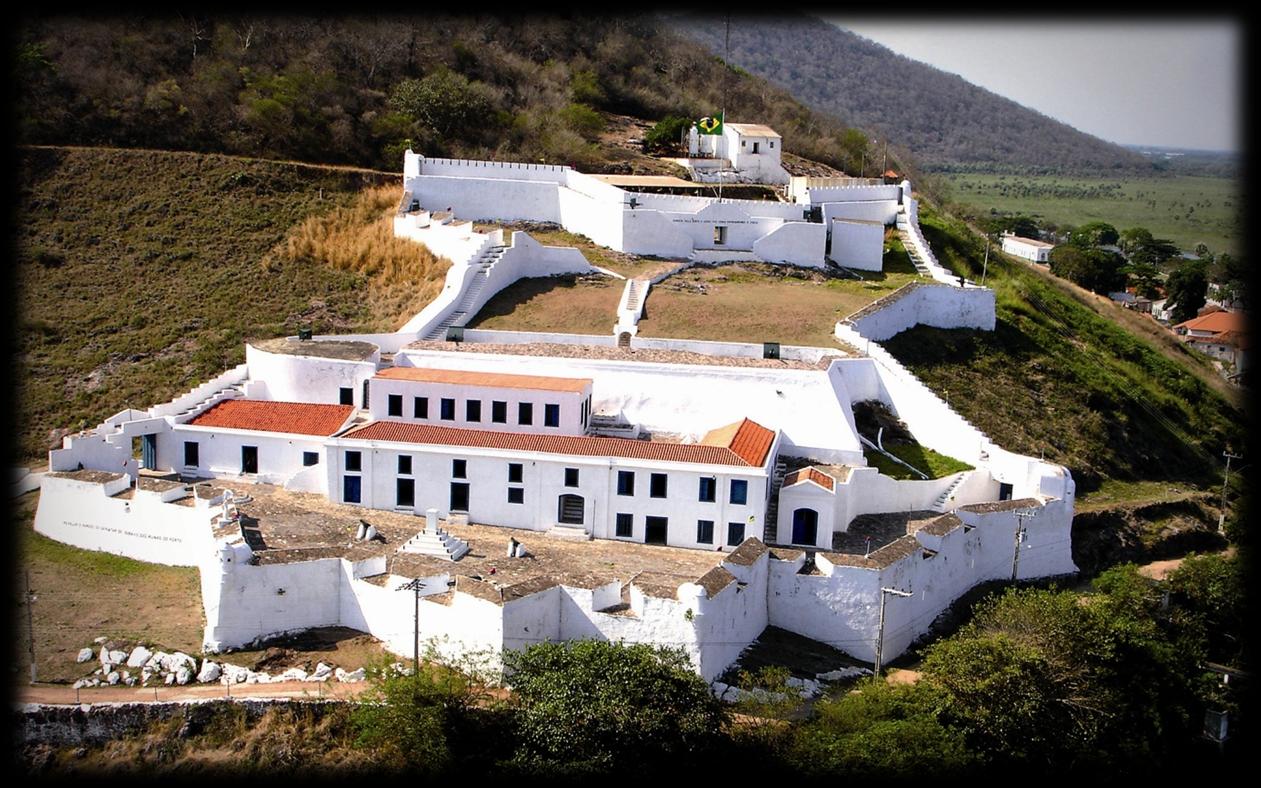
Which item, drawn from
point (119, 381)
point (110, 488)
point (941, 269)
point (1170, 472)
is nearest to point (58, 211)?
point (119, 381)

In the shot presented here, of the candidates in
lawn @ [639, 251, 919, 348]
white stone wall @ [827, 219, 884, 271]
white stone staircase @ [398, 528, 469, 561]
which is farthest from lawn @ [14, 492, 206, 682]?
white stone wall @ [827, 219, 884, 271]

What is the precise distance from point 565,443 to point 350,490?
381 centimetres

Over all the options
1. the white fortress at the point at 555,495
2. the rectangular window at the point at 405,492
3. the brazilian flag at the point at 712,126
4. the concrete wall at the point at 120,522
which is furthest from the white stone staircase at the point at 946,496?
the brazilian flag at the point at 712,126

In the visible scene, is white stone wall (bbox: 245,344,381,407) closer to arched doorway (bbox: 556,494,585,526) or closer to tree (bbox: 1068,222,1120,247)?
arched doorway (bbox: 556,494,585,526)

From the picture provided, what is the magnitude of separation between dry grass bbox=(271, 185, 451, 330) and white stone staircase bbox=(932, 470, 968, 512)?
12361 mm

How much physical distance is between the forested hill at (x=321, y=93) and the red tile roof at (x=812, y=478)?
17.9m

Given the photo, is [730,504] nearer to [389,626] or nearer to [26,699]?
[389,626]

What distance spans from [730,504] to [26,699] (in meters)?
10.5

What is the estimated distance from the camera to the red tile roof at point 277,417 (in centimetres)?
2294

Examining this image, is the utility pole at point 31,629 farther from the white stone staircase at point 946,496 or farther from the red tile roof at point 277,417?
the white stone staircase at point 946,496

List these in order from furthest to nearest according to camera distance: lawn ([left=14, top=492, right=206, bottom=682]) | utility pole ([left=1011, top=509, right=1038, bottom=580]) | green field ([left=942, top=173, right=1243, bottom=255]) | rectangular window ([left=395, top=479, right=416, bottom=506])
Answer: green field ([left=942, top=173, right=1243, bottom=255])
utility pole ([left=1011, top=509, right=1038, bottom=580])
rectangular window ([left=395, top=479, right=416, bottom=506])
lawn ([left=14, top=492, right=206, bottom=682])

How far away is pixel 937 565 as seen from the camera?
2011cm

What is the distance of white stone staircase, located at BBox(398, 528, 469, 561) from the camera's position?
19156 millimetres

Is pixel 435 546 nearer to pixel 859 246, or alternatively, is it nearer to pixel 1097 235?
pixel 859 246
